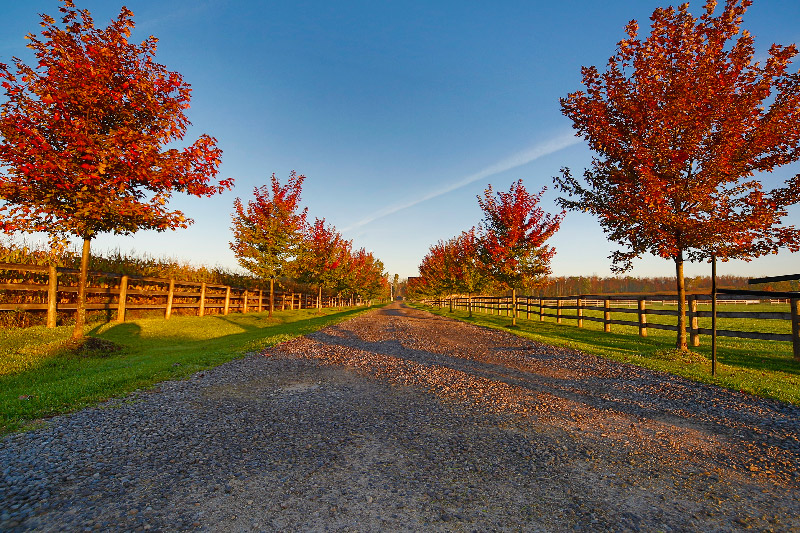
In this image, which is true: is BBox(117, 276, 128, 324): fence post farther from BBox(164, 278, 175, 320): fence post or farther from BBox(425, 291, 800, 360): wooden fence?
BBox(425, 291, 800, 360): wooden fence

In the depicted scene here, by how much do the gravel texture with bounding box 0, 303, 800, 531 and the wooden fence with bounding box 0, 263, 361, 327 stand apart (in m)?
8.13

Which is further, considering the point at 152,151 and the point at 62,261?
the point at 62,261

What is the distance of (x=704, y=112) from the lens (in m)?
9.80

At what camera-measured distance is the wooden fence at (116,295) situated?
1109 centimetres

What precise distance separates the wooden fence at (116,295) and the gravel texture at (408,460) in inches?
320

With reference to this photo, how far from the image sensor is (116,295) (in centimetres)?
1442

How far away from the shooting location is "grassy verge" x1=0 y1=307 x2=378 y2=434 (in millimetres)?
5328

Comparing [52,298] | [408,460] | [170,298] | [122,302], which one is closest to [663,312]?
[408,460]

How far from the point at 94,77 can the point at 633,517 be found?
13.3 meters

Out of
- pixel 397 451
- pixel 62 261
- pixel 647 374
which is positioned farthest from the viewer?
pixel 62 261

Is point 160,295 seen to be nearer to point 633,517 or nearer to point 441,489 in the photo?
point 441,489

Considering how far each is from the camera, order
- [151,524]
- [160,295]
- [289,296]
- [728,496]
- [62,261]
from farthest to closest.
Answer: [289,296], [160,295], [62,261], [728,496], [151,524]

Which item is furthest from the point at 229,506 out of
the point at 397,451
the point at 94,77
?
the point at 94,77

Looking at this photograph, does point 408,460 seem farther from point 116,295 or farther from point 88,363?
point 116,295
